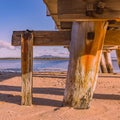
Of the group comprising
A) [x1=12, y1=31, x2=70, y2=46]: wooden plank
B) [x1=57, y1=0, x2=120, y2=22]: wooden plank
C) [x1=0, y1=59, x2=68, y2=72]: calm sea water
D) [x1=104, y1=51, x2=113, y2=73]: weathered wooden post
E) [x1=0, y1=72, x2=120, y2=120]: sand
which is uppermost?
[x1=57, y1=0, x2=120, y2=22]: wooden plank

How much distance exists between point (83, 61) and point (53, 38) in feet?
2.45

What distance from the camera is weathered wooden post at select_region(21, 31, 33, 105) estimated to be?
518 centimetres

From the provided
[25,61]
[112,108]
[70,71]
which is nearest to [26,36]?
[25,61]

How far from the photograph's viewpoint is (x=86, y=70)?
483cm

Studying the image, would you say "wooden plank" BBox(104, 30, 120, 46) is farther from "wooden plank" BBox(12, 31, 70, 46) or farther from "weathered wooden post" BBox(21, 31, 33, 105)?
"weathered wooden post" BBox(21, 31, 33, 105)

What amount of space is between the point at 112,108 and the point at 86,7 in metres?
2.00

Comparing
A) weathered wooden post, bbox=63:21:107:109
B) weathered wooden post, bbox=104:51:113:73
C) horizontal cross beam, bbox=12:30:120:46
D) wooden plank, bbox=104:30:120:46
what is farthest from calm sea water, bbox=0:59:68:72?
weathered wooden post, bbox=63:21:107:109

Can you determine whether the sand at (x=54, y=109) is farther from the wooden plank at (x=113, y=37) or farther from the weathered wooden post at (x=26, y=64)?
the wooden plank at (x=113, y=37)

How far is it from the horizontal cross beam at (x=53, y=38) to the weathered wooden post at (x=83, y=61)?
0.93 ft

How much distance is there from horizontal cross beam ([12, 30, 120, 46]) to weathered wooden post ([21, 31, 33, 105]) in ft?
0.42

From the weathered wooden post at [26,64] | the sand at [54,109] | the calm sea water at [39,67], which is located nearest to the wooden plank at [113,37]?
the sand at [54,109]

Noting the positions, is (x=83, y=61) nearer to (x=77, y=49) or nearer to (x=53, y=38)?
(x=77, y=49)

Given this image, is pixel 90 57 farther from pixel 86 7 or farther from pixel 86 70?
pixel 86 7

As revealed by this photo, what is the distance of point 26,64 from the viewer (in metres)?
5.19
